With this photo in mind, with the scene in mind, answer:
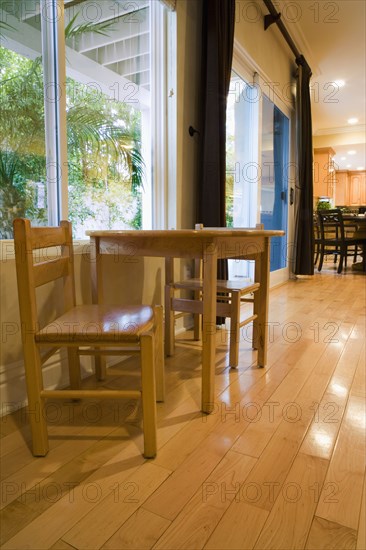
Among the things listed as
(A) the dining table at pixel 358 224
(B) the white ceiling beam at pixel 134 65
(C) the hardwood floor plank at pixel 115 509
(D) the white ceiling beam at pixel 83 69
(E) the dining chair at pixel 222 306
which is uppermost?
(B) the white ceiling beam at pixel 134 65

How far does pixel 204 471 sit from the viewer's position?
108 cm

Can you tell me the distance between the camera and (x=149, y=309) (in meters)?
1.37

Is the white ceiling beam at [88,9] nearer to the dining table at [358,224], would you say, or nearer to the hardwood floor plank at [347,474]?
the hardwood floor plank at [347,474]

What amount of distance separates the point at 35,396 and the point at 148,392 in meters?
0.35

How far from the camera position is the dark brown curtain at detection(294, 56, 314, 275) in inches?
187

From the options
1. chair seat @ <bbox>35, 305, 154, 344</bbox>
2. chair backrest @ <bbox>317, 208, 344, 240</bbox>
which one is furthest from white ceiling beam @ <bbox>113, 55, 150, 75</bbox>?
chair backrest @ <bbox>317, 208, 344, 240</bbox>

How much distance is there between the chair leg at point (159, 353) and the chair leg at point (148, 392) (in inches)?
9.8

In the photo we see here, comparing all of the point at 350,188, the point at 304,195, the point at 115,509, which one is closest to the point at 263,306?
the point at 115,509

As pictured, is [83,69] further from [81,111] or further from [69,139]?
[69,139]

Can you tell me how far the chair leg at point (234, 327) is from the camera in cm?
179

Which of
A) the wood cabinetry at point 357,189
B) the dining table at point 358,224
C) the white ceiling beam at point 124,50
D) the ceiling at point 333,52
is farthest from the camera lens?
the wood cabinetry at point 357,189

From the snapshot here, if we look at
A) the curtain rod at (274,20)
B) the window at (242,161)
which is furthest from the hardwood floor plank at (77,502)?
the curtain rod at (274,20)

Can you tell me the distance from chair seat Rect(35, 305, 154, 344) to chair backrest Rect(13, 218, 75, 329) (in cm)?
8

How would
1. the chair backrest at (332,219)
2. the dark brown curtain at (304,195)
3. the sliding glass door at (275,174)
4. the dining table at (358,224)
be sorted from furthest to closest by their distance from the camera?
1. the chair backrest at (332,219)
2. the dining table at (358,224)
3. the dark brown curtain at (304,195)
4. the sliding glass door at (275,174)
